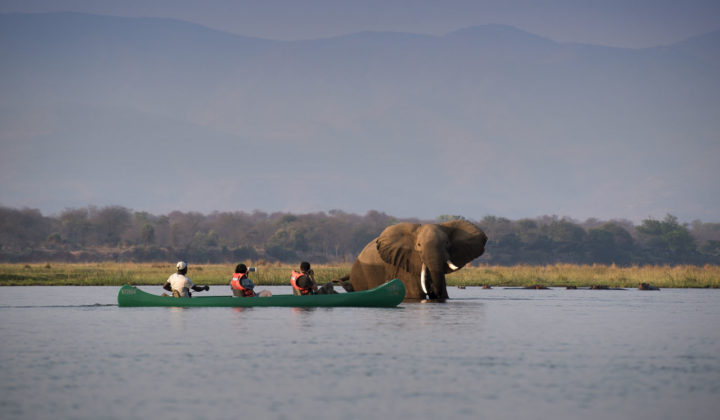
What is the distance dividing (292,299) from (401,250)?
5.69 meters

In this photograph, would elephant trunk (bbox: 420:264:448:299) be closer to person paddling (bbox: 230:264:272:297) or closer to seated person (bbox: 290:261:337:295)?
seated person (bbox: 290:261:337:295)

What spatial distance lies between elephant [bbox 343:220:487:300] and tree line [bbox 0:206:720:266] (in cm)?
7592

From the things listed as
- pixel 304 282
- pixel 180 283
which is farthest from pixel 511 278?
pixel 180 283

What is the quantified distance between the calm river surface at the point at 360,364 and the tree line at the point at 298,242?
84688 mm

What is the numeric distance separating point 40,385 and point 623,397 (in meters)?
7.58

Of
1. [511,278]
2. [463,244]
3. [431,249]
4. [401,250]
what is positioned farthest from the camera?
[511,278]

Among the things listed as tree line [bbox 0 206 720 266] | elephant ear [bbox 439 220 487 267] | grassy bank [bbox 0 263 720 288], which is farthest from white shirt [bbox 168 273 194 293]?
tree line [bbox 0 206 720 266]

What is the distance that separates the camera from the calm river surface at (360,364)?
1196 centimetres

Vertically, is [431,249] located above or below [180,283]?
above

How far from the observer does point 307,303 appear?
87.8ft

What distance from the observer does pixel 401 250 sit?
31.3 meters

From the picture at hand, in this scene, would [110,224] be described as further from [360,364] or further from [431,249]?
[360,364]

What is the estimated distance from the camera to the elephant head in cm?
2980

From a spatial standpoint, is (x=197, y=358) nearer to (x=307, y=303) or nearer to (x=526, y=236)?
(x=307, y=303)
